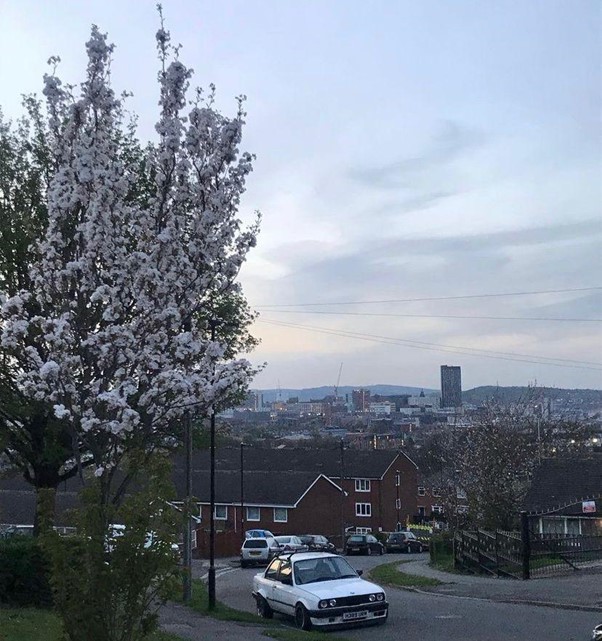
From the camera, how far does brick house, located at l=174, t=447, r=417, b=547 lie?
61.4 m

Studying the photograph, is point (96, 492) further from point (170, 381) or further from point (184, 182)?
point (184, 182)

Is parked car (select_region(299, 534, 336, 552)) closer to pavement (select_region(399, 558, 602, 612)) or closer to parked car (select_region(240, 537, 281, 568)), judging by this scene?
parked car (select_region(240, 537, 281, 568))

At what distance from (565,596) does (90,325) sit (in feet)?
45.2

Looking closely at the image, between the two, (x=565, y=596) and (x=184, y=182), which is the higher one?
(x=184, y=182)

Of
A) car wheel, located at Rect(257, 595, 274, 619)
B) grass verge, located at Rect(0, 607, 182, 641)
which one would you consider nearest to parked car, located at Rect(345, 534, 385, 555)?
car wheel, located at Rect(257, 595, 274, 619)

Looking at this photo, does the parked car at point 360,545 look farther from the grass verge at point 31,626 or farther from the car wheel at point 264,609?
the grass verge at point 31,626

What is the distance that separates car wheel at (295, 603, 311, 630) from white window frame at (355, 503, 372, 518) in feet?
173

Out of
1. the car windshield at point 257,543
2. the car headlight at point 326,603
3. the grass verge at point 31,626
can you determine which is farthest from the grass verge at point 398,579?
the grass verge at point 31,626

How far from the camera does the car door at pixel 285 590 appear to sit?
1733cm

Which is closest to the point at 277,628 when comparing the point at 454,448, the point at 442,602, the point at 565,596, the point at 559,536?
the point at 442,602

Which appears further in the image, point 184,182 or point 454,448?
point 454,448

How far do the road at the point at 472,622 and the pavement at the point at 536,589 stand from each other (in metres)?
0.54

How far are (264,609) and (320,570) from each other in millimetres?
1959

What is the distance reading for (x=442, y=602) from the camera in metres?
21.1
